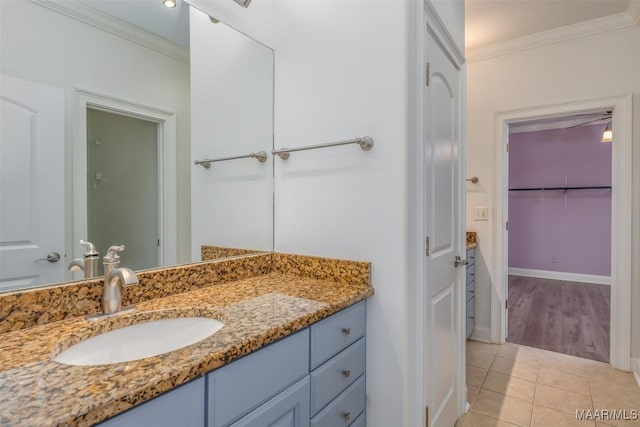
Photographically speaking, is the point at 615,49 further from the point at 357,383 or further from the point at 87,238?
the point at 87,238

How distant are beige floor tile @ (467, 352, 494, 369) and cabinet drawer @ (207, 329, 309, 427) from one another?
212 cm

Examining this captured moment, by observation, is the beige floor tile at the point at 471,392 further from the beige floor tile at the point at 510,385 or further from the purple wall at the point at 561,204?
the purple wall at the point at 561,204

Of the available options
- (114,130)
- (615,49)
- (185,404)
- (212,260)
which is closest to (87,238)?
(114,130)

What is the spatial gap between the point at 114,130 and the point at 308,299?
916 millimetres

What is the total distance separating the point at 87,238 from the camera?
1.08m

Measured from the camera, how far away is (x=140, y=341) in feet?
3.29

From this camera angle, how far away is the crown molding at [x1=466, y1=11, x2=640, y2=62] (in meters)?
2.48

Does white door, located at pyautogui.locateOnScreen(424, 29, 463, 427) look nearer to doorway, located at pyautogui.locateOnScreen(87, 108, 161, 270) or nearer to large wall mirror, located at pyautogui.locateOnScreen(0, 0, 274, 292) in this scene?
large wall mirror, located at pyautogui.locateOnScreen(0, 0, 274, 292)

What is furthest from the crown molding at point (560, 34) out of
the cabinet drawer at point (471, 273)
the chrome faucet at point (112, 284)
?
the chrome faucet at point (112, 284)

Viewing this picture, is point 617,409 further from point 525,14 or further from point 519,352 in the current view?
point 525,14

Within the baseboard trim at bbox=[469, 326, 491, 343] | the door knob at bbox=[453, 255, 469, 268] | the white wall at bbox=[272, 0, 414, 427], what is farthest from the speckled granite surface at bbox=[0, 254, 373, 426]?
the baseboard trim at bbox=[469, 326, 491, 343]


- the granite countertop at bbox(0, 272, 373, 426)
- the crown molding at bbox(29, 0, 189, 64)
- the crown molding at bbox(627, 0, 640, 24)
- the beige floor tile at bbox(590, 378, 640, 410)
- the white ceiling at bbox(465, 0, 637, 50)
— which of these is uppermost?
the white ceiling at bbox(465, 0, 637, 50)

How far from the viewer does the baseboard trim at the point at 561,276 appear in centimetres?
517

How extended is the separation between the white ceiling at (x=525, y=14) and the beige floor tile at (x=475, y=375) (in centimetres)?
272
